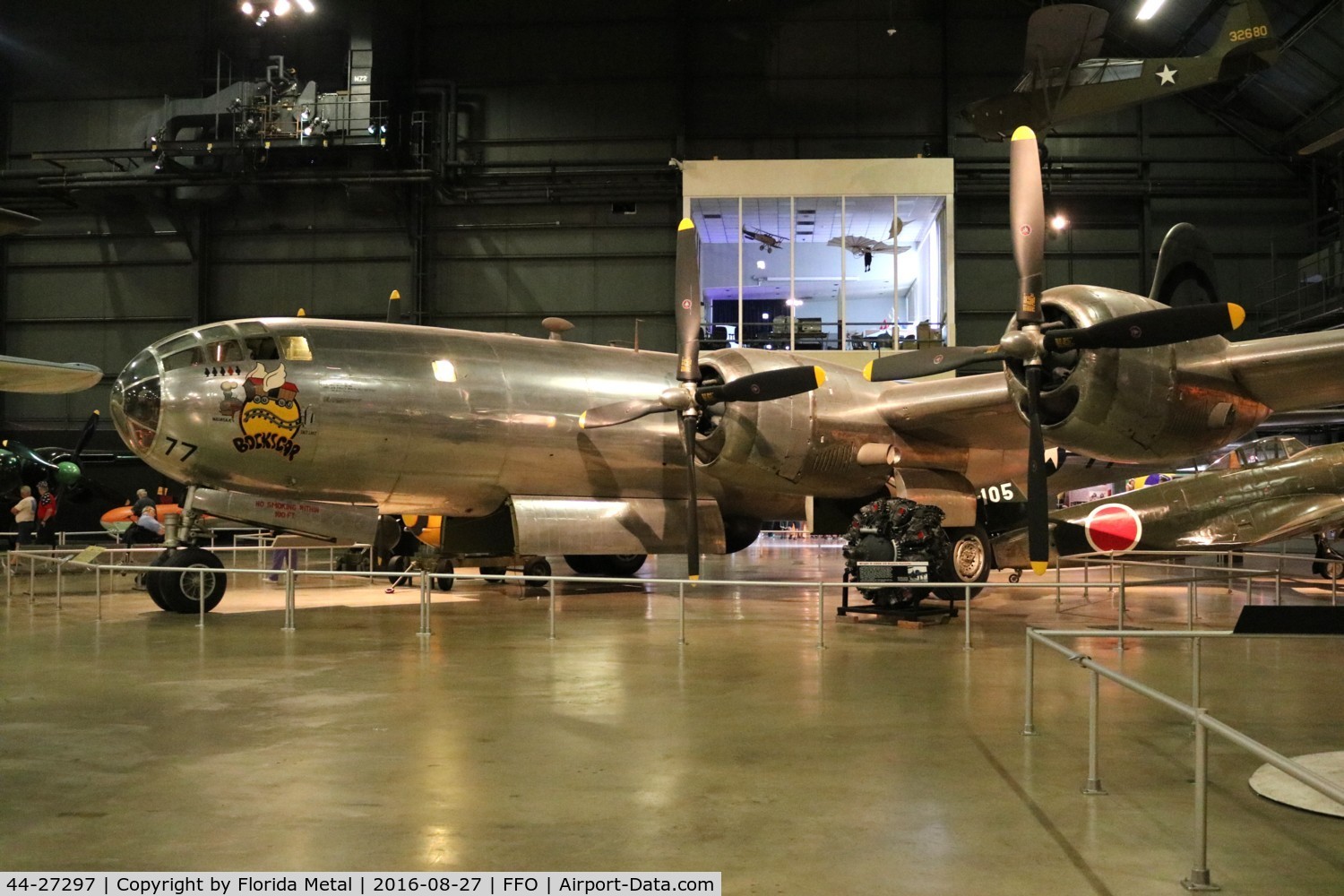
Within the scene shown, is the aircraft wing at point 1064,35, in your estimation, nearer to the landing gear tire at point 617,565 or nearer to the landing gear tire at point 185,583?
the landing gear tire at point 617,565

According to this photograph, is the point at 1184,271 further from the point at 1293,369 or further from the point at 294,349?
the point at 294,349

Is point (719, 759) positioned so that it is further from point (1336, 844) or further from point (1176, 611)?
point (1176, 611)

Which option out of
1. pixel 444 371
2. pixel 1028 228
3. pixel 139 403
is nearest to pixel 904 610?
pixel 1028 228

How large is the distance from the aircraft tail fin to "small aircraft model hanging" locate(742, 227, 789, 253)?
644 inches

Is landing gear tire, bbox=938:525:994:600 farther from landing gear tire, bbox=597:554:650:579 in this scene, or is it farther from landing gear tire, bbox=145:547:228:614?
landing gear tire, bbox=145:547:228:614

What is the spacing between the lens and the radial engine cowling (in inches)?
440

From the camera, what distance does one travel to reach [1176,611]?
14641 millimetres

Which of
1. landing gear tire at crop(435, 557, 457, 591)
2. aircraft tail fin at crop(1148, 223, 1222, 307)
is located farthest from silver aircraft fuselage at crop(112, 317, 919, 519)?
aircraft tail fin at crop(1148, 223, 1222, 307)

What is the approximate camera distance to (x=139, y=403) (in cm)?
1255

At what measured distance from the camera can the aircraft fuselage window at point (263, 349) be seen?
1313 centimetres

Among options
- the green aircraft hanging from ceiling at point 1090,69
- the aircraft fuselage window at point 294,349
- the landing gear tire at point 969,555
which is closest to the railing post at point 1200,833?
the landing gear tire at point 969,555

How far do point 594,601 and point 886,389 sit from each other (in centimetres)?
522

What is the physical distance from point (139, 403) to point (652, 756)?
9.22m

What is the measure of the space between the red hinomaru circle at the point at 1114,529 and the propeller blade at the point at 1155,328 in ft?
17.0
